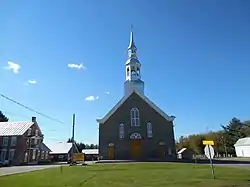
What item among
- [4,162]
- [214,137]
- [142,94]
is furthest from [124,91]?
[214,137]

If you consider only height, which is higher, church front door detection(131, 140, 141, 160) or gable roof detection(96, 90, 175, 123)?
gable roof detection(96, 90, 175, 123)

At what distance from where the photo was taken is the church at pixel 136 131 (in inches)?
1684

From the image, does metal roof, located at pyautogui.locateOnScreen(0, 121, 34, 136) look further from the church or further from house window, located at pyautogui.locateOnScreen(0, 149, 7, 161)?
the church

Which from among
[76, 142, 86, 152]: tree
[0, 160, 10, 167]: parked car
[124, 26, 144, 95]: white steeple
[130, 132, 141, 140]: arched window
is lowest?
[0, 160, 10, 167]: parked car

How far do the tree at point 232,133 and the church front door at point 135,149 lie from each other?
54691 millimetres

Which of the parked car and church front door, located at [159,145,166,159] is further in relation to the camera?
the parked car

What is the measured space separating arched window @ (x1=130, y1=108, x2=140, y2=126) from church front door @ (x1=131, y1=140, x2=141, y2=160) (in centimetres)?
274

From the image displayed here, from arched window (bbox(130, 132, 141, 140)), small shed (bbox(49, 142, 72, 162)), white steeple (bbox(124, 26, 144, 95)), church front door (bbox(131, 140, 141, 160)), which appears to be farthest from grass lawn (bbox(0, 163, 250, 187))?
small shed (bbox(49, 142, 72, 162))

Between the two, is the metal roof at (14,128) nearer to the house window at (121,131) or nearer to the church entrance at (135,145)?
the house window at (121,131)

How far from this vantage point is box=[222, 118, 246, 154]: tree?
89.8m

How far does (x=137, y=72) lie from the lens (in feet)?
163

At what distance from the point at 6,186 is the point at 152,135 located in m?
30.0

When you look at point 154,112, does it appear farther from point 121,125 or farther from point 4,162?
point 4,162

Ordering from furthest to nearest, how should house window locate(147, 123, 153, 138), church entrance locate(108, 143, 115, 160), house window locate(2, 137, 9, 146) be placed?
house window locate(2, 137, 9, 146)
house window locate(147, 123, 153, 138)
church entrance locate(108, 143, 115, 160)
